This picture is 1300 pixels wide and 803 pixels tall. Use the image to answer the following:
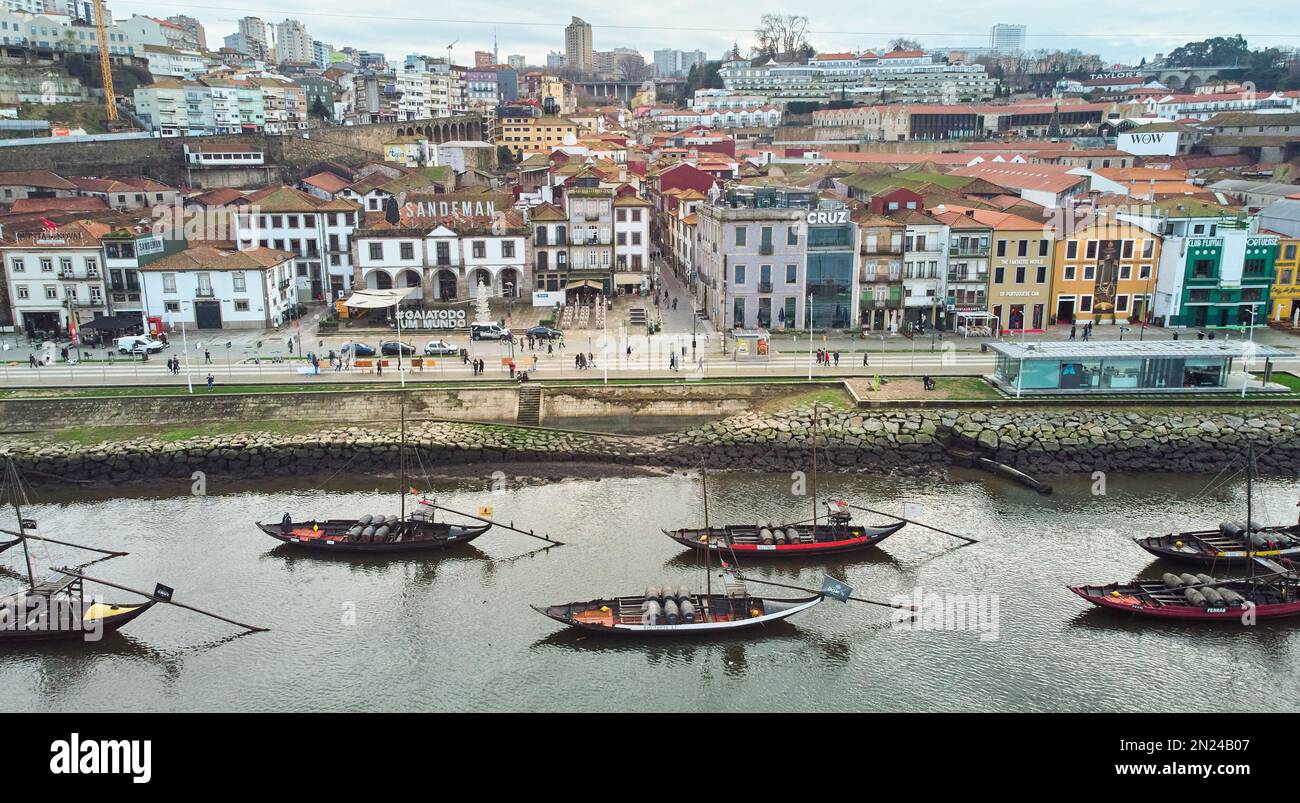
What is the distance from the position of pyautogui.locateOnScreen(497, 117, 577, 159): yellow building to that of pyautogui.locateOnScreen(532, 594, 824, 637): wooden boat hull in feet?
343

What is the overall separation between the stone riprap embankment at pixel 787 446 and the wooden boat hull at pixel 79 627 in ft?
40.7

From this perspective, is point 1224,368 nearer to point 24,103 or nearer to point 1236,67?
point 24,103

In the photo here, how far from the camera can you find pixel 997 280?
53.6 meters

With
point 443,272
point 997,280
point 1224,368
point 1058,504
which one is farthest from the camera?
point 443,272

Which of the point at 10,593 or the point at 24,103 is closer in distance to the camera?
the point at 10,593

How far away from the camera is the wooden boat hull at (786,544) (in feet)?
102

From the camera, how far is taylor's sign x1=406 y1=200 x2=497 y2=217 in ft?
202

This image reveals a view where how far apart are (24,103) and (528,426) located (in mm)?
91518

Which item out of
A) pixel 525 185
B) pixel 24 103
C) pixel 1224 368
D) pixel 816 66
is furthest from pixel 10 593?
pixel 816 66

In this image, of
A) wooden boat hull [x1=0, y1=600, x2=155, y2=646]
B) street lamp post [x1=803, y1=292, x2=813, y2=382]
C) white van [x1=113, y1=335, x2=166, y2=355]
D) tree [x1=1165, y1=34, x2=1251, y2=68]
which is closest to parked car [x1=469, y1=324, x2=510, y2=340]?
street lamp post [x1=803, y1=292, x2=813, y2=382]

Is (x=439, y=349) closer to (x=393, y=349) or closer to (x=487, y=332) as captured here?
(x=393, y=349)

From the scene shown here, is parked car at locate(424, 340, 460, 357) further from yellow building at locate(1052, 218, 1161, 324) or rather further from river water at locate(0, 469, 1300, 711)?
yellow building at locate(1052, 218, 1161, 324)

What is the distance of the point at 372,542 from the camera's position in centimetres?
3159

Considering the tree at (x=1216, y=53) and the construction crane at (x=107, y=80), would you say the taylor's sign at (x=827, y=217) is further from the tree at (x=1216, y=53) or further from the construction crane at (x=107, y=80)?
the tree at (x=1216, y=53)
